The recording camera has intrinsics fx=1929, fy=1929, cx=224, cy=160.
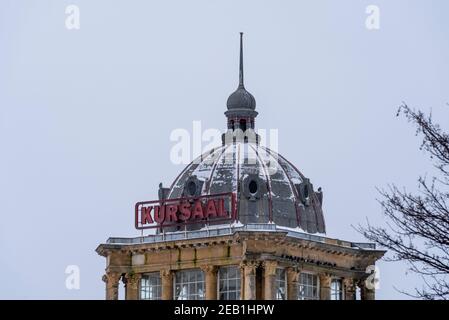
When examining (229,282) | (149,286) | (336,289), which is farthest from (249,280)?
(149,286)

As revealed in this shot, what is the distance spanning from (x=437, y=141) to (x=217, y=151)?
7950 cm

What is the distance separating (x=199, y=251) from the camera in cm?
13650

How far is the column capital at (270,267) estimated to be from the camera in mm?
132875

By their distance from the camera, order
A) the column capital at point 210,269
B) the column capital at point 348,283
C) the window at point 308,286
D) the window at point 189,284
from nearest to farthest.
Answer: the column capital at point 210,269
the window at point 308,286
the window at point 189,284
the column capital at point 348,283

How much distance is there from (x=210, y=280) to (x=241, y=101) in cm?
1876

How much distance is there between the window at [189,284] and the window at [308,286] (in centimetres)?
700

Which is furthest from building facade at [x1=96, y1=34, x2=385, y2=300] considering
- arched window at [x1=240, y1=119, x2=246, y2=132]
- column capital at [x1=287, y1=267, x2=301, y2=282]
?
A: arched window at [x1=240, y1=119, x2=246, y2=132]

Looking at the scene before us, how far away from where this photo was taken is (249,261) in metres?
133

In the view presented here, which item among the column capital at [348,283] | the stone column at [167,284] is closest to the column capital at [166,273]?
the stone column at [167,284]

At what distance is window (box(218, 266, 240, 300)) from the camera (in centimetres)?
13500

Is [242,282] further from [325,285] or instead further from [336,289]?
[336,289]

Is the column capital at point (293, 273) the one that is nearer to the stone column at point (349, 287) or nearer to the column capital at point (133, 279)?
the stone column at point (349, 287)
